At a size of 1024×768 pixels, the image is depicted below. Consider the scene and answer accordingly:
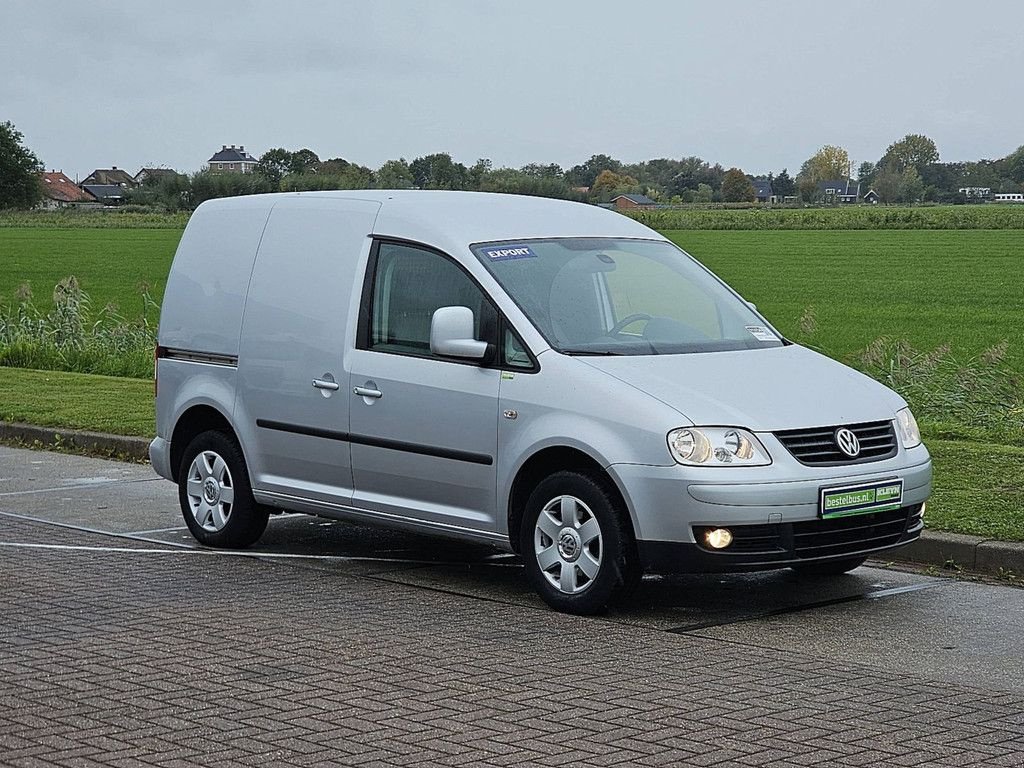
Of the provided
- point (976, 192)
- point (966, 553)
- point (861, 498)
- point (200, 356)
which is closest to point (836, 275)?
point (966, 553)

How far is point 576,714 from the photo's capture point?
563cm

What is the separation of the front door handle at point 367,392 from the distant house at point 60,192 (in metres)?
136

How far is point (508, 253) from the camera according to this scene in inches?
321

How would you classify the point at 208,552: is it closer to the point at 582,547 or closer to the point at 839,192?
the point at 582,547

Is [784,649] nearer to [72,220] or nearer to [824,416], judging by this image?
[824,416]

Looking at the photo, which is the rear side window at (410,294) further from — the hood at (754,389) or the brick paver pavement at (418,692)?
the brick paver pavement at (418,692)

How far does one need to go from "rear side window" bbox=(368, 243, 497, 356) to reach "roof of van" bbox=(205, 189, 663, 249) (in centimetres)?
10

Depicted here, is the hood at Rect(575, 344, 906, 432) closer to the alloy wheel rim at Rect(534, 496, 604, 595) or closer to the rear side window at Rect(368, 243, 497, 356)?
the alloy wheel rim at Rect(534, 496, 604, 595)

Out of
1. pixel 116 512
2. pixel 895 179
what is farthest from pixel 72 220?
pixel 116 512

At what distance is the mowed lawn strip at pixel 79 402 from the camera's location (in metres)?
14.2

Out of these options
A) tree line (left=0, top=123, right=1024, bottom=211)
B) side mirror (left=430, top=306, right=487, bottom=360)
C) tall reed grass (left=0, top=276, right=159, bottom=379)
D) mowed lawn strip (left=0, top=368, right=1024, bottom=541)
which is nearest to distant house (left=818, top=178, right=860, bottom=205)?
tree line (left=0, top=123, right=1024, bottom=211)

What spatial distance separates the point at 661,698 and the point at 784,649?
3.66 ft

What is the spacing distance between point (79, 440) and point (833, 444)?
825 centimetres

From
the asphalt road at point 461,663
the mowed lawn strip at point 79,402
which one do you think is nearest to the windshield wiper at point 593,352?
the asphalt road at point 461,663
